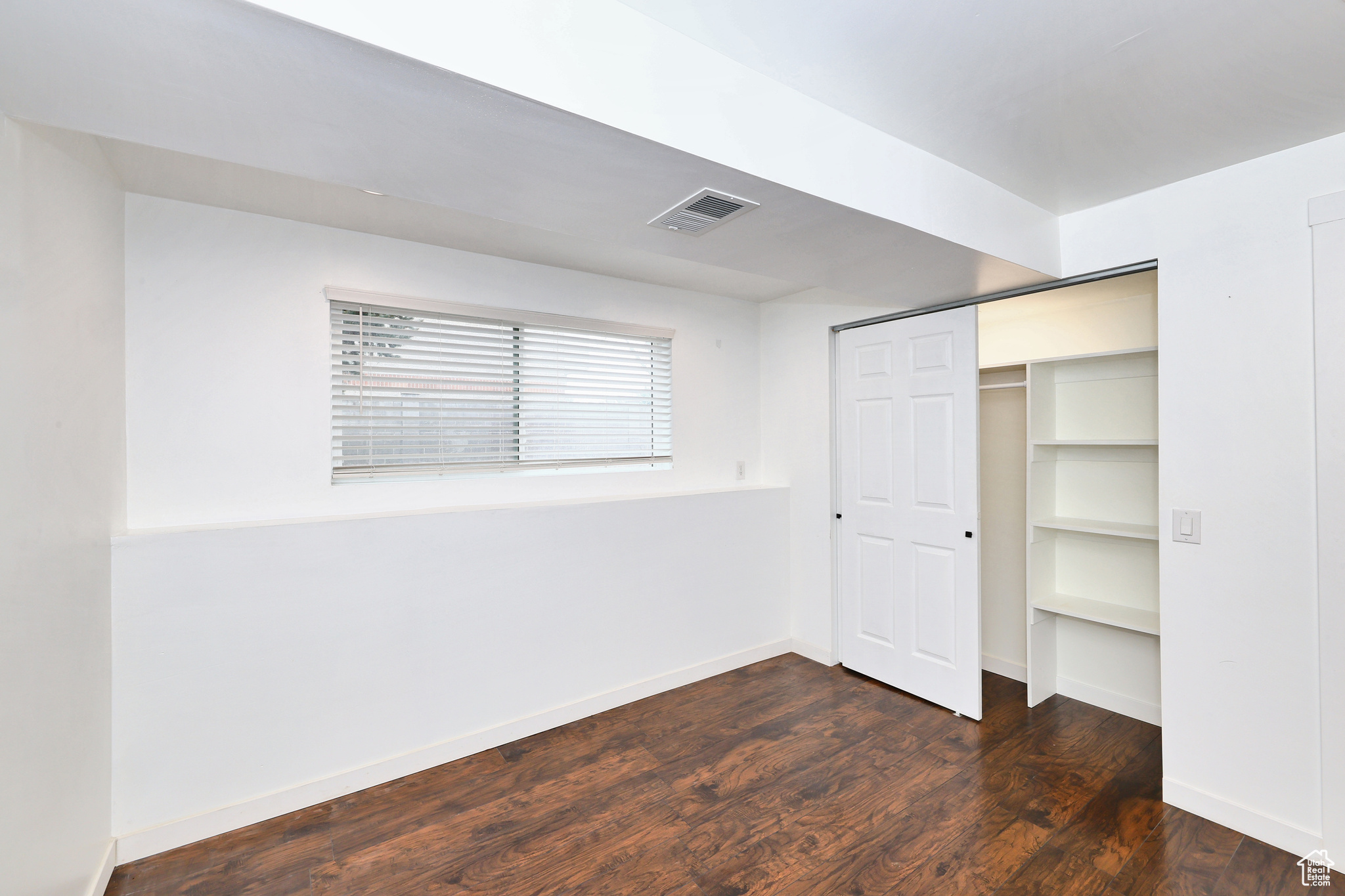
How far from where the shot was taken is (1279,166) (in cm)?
207

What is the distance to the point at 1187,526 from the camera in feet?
7.48

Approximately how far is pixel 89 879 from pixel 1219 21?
157 inches

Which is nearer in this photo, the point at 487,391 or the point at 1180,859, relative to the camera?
the point at 1180,859

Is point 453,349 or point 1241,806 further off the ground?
point 453,349

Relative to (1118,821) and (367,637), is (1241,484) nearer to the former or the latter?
(1118,821)

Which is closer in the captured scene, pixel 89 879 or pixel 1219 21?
pixel 1219 21

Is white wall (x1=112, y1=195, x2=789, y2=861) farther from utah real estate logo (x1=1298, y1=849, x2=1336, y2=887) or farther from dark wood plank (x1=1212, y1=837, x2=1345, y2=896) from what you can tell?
utah real estate logo (x1=1298, y1=849, x2=1336, y2=887)

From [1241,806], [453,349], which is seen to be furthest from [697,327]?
[1241,806]

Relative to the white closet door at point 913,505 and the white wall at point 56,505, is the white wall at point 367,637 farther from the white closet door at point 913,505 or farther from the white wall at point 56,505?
the white closet door at point 913,505

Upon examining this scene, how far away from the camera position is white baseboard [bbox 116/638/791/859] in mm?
2088

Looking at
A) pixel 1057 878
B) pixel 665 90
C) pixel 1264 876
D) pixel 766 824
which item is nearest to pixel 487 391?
pixel 665 90

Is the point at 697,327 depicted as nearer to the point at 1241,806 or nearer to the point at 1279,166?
the point at 1279,166

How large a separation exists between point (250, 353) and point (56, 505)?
995mm

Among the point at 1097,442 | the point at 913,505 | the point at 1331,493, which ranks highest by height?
the point at 1097,442
